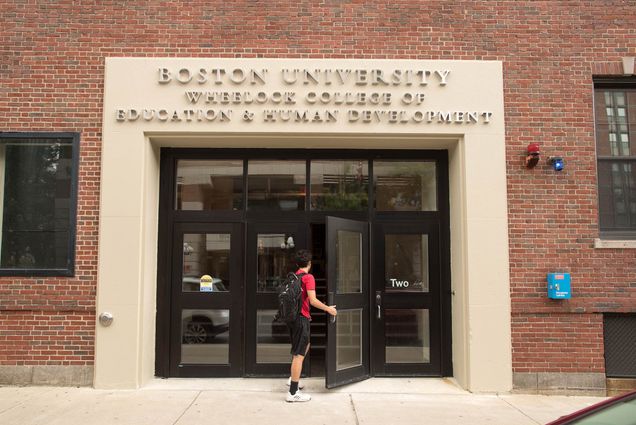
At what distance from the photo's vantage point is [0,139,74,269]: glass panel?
23.6ft

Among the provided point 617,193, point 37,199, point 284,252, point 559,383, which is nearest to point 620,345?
point 559,383

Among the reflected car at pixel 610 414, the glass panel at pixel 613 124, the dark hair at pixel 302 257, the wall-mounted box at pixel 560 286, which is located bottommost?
the reflected car at pixel 610 414

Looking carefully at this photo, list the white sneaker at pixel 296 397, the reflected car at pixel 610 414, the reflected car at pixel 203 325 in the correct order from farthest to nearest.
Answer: the reflected car at pixel 203 325
the white sneaker at pixel 296 397
the reflected car at pixel 610 414

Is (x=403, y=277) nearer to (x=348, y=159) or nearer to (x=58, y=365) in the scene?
(x=348, y=159)

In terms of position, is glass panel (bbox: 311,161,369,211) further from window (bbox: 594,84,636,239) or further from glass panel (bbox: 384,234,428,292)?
window (bbox: 594,84,636,239)

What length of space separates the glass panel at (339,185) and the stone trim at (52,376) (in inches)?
155

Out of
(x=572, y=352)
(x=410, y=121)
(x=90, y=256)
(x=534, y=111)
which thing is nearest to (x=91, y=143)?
(x=90, y=256)

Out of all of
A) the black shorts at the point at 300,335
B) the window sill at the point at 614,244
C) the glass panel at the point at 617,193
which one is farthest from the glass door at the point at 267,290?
the glass panel at the point at 617,193

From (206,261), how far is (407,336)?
3.20 metres

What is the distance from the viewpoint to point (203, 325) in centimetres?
748

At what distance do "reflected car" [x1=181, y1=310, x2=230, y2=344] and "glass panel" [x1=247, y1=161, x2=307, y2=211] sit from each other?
65.6 inches

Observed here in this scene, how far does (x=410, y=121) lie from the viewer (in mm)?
7234

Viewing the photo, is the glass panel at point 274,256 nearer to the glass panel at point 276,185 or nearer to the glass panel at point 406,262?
the glass panel at point 276,185

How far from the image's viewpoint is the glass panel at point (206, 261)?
754 centimetres
